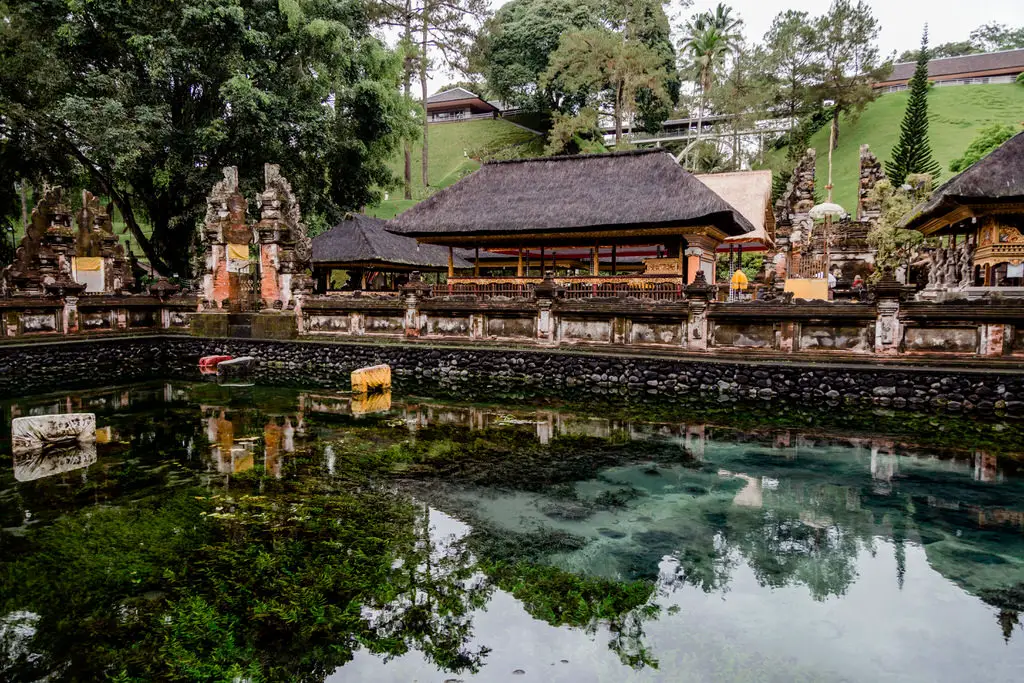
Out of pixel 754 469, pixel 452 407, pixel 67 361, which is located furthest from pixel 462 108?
pixel 754 469

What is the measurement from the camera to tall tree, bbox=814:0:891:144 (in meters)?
42.9

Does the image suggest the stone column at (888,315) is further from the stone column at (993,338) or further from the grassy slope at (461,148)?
the grassy slope at (461,148)

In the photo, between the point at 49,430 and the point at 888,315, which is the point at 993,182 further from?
the point at 49,430

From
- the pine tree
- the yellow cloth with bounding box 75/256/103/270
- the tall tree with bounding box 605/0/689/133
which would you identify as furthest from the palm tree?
the yellow cloth with bounding box 75/256/103/270

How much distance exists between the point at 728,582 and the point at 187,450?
8.23m

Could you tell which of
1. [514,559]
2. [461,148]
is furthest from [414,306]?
[461,148]

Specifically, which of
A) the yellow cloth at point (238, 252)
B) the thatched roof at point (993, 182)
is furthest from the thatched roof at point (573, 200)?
the yellow cloth at point (238, 252)

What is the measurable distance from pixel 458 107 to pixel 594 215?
1940 inches

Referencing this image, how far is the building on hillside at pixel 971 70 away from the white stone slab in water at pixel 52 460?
6294 cm

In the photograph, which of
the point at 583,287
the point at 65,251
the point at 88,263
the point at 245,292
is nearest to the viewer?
the point at 583,287

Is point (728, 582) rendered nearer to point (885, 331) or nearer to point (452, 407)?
point (452, 407)

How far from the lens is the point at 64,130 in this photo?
2533 cm

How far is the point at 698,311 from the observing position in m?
14.7

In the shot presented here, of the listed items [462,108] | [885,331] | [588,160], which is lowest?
[885,331]
